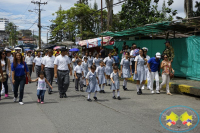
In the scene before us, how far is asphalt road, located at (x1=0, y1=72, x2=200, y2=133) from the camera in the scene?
5551 millimetres

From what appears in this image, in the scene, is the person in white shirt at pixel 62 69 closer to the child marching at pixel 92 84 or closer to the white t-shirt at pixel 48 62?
the child marching at pixel 92 84

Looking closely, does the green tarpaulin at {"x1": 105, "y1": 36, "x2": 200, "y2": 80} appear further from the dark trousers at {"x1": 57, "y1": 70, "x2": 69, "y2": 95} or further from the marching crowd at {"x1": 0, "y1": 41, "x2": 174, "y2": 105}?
the dark trousers at {"x1": 57, "y1": 70, "x2": 69, "y2": 95}

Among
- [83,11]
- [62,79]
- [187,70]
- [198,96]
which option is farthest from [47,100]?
[83,11]

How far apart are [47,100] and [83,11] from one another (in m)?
33.6

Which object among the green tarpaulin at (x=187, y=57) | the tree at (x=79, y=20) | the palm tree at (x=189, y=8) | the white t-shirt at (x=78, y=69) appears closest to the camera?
the white t-shirt at (x=78, y=69)

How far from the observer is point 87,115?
6797 millimetres

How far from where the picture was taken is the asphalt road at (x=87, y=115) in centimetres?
555

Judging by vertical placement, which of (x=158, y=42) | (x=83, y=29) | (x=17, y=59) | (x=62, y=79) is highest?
(x=83, y=29)

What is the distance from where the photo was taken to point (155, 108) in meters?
7.82

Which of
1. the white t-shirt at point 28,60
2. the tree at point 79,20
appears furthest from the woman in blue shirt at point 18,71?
the tree at point 79,20

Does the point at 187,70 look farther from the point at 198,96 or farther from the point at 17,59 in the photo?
the point at 17,59

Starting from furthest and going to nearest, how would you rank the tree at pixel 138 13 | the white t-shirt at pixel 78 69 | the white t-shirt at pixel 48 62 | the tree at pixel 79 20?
the tree at pixel 79 20 → the tree at pixel 138 13 → the white t-shirt at pixel 78 69 → the white t-shirt at pixel 48 62

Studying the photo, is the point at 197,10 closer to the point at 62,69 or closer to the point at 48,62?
the point at 48,62

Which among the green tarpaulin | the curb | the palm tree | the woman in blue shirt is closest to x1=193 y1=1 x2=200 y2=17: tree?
the palm tree
